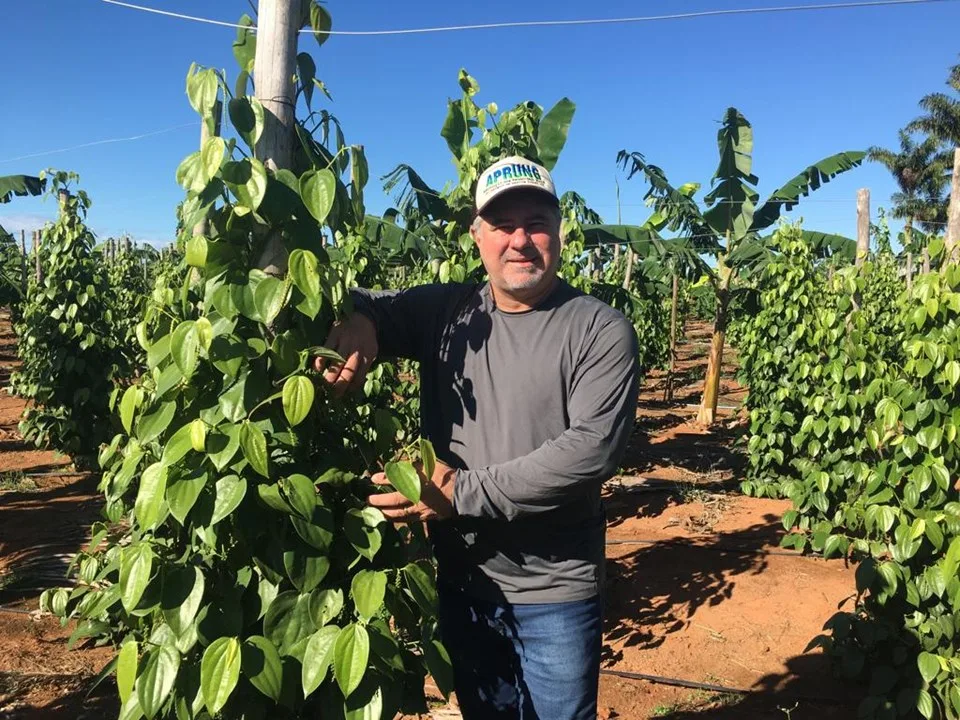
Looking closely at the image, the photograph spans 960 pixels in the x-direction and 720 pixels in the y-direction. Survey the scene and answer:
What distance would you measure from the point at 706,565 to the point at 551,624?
3.38m

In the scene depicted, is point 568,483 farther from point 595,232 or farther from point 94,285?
point 595,232

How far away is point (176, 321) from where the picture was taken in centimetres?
151

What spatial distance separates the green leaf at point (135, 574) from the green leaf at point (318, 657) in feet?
1.06

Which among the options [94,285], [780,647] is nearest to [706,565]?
[780,647]

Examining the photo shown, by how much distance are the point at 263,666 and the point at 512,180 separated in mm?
1164

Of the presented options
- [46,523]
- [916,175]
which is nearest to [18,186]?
[46,523]

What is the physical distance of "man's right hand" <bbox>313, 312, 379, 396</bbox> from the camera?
1536 millimetres

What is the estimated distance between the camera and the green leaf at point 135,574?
1320 mm

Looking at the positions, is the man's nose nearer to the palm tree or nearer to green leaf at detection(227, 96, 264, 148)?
green leaf at detection(227, 96, 264, 148)

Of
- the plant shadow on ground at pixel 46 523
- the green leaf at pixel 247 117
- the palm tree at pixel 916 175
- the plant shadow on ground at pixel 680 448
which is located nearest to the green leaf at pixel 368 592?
the green leaf at pixel 247 117

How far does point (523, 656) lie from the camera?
6.01 feet

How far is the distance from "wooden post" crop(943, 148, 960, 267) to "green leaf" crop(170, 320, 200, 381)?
2.76 m

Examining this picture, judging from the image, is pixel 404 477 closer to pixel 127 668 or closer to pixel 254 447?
pixel 254 447

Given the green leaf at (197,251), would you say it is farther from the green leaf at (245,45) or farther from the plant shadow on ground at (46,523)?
the plant shadow on ground at (46,523)
